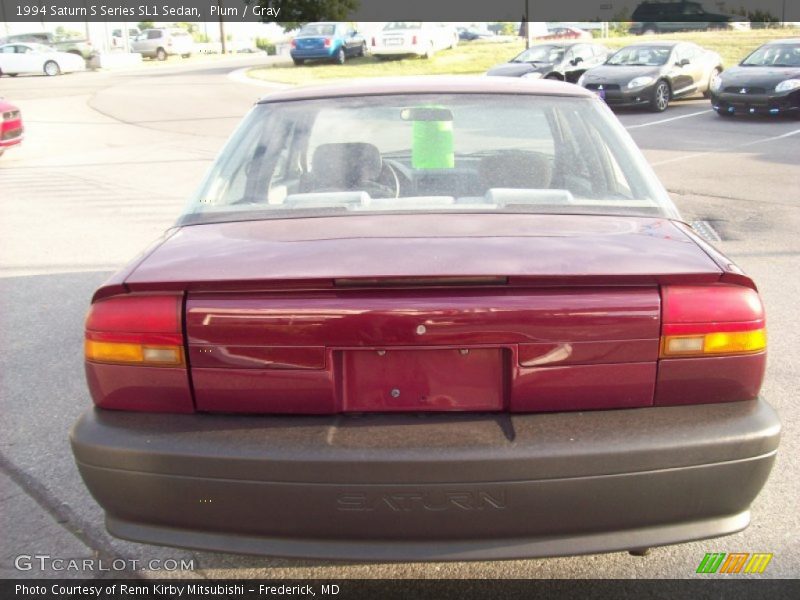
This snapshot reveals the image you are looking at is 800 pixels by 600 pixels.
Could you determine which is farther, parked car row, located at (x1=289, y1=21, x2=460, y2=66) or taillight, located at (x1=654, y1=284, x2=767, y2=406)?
parked car row, located at (x1=289, y1=21, x2=460, y2=66)

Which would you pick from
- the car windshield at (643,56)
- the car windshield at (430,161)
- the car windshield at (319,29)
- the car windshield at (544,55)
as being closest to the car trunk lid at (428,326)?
the car windshield at (430,161)

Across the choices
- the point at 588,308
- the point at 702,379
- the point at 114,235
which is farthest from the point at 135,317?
the point at 114,235

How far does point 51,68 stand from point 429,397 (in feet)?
120

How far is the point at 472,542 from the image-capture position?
7.18ft

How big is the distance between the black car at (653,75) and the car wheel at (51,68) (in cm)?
2521

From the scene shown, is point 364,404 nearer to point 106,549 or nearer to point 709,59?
point 106,549

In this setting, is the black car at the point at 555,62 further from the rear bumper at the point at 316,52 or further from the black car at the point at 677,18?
the black car at the point at 677,18

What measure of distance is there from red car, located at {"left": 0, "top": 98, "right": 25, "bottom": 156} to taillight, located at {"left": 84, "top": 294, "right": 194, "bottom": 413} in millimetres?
11690

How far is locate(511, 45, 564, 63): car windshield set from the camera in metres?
19.5

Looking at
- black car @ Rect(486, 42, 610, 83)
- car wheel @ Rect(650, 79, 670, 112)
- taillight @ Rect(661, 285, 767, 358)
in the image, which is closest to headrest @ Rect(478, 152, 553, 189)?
taillight @ Rect(661, 285, 767, 358)

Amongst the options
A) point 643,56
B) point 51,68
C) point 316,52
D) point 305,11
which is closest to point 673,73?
point 643,56

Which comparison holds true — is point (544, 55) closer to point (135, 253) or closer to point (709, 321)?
point (135, 253)

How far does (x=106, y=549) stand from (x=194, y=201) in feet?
4.18

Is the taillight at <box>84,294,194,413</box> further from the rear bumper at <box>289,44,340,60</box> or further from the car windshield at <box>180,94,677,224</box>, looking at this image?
the rear bumper at <box>289,44,340,60</box>
